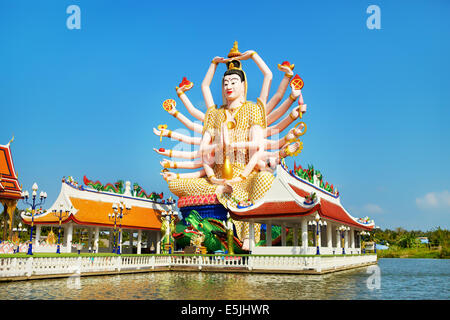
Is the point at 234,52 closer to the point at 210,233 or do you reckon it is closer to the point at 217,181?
the point at 217,181

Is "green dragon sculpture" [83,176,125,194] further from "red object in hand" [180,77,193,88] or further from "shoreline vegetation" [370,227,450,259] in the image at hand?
"shoreline vegetation" [370,227,450,259]

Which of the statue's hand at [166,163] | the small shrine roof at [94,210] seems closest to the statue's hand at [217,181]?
the statue's hand at [166,163]

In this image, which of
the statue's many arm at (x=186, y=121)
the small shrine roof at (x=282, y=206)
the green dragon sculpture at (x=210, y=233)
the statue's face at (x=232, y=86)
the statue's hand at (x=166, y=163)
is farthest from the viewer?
the statue's many arm at (x=186, y=121)

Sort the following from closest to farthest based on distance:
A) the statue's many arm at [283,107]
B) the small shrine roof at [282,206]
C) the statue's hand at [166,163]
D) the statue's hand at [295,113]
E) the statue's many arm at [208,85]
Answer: the small shrine roof at [282,206] < the statue's hand at [295,113] < the statue's many arm at [283,107] < the statue's hand at [166,163] < the statue's many arm at [208,85]

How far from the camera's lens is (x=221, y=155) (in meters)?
36.6

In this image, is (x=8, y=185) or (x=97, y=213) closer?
(x=8, y=185)

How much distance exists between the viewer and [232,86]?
1452 inches

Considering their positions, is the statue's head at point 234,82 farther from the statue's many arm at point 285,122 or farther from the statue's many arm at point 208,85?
the statue's many arm at point 285,122

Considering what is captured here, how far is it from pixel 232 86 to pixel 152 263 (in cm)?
1801

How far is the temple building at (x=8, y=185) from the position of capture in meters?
32.8

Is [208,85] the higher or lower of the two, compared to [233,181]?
higher

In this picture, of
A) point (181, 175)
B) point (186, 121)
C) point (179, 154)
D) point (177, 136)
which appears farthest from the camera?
point (186, 121)

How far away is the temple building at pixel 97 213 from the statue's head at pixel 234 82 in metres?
12.7

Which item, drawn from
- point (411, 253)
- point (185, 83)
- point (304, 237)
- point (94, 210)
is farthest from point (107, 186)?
point (411, 253)
